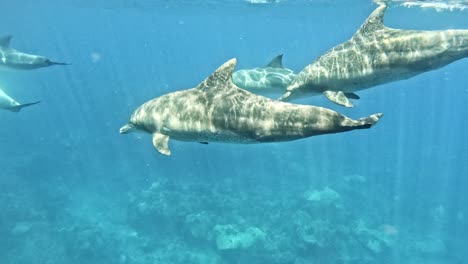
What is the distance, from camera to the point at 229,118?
246 inches

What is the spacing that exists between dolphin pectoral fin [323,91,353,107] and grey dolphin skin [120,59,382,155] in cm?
232

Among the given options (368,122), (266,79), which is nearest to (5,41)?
(266,79)

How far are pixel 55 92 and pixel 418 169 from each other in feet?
172

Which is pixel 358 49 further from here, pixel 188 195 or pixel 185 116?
pixel 188 195

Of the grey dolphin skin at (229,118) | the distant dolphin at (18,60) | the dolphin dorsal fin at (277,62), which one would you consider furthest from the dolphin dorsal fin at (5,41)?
the grey dolphin skin at (229,118)

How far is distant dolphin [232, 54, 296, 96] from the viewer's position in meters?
12.2

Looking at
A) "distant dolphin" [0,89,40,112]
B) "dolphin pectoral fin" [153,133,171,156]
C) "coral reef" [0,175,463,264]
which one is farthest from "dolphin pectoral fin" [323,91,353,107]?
"coral reef" [0,175,463,264]

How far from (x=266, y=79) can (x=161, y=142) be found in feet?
19.1

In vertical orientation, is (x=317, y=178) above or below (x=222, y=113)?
below

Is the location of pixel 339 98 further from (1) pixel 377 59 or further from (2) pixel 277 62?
(2) pixel 277 62

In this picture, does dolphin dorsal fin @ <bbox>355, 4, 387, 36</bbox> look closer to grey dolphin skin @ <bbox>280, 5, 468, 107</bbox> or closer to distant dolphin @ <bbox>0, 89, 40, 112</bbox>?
grey dolphin skin @ <bbox>280, 5, 468, 107</bbox>

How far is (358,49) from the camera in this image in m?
7.95

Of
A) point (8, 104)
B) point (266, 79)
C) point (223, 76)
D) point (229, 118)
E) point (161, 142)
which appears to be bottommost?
point (8, 104)

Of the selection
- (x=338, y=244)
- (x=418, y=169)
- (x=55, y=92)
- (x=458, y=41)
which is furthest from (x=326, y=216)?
(x=55, y=92)
